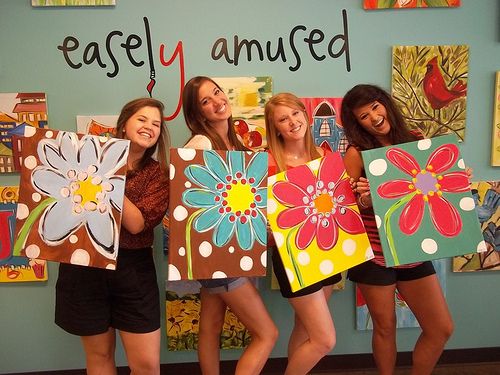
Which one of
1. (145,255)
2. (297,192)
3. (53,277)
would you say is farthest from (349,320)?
(53,277)

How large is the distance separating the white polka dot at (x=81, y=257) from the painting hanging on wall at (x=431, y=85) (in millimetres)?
1572

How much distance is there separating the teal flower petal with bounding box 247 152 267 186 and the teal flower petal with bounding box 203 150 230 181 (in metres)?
0.08

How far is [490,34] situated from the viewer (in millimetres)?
1993

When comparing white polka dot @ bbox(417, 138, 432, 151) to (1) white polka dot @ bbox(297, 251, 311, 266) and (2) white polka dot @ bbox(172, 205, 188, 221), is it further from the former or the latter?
(2) white polka dot @ bbox(172, 205, 188, 221)

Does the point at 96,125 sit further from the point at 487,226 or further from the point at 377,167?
the point at 487,226

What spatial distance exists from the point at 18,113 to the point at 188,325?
1.32 metres

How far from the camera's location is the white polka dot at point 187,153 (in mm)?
1305

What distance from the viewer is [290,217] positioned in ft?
4.53

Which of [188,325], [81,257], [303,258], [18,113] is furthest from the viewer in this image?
[188,325]

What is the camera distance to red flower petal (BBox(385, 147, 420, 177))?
1393mm

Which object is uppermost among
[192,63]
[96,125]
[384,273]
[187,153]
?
[192,63]

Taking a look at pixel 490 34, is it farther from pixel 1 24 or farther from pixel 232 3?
pixel 1 24

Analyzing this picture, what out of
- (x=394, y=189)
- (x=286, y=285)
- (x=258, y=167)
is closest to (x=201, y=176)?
(x=258, y=167)

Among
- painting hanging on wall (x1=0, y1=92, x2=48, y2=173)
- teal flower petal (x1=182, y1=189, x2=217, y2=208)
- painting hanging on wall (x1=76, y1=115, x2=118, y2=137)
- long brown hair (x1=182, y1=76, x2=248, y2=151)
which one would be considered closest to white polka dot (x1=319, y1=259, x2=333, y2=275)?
teal flower petal (x1=182, y1=189, x2=217, y2=208)
